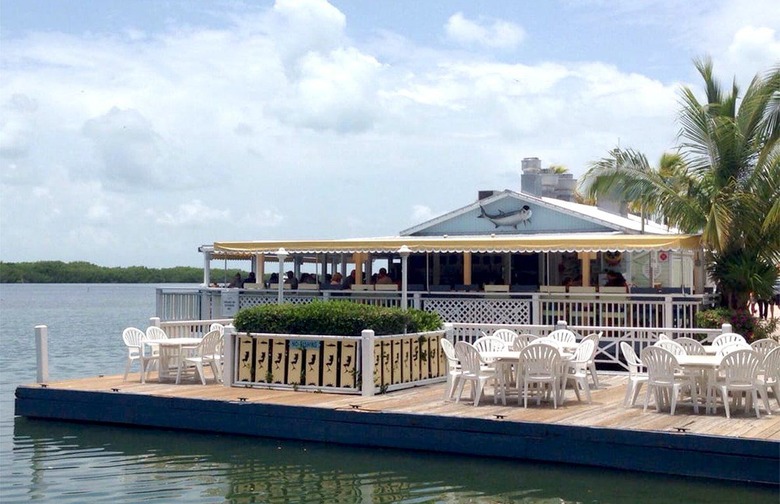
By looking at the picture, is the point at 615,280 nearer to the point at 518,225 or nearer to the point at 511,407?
the point at 518,225

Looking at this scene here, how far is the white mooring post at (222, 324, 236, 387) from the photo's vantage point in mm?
14781

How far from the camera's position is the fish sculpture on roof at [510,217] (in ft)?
76.0

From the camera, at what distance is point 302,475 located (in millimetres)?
11594

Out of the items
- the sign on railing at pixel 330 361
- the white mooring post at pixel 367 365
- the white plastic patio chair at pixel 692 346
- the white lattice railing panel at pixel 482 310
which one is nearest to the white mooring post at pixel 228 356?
the sign on railing at pixel 330 361

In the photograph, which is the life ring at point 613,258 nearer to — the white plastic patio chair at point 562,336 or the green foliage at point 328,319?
the white plastic patio chair at point 562,336

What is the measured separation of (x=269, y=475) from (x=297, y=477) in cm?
34

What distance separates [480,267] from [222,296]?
6190 millimetres

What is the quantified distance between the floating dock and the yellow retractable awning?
3446mm

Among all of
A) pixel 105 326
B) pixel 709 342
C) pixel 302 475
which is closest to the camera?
pixel 302 475

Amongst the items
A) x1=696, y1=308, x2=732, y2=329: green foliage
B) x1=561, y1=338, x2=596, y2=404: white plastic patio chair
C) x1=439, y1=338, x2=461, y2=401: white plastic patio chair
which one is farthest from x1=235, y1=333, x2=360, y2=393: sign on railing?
x1=696, y1=308, x2=732, y2=329: green foliage

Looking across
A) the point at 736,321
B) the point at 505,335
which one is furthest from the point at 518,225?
the point at 505,335

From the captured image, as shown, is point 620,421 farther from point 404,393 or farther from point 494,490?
point 404,393

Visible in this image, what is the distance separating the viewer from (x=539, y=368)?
1280 cm

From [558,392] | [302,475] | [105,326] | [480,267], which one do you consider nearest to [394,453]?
[302,475]
